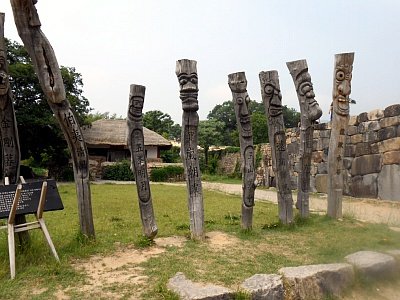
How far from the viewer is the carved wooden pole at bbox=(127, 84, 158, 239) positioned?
5.31 metres

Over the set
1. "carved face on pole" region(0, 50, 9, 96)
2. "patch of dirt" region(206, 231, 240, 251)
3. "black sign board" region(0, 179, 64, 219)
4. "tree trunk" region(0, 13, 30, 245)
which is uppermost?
"carved face on pole" region(0, 50, 9, 96)

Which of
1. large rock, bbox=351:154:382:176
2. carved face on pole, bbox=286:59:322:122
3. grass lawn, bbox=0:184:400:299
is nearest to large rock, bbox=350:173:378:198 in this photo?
large rock, bbox=351:154:382:176

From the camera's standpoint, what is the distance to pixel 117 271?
13.7ft

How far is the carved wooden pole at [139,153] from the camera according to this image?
5309mm

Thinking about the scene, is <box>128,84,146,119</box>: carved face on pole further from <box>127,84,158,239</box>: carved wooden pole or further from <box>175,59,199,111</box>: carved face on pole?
<box>175,59,199,111</box>: carved face on pole

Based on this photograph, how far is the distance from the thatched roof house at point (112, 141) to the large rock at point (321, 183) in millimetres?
13820

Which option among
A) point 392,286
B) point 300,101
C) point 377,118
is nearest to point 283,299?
point 392,286

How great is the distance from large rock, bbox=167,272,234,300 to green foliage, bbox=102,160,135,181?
19371 millimetres

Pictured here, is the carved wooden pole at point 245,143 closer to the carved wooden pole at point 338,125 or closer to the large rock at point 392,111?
the carved wooden pole at point 338,125

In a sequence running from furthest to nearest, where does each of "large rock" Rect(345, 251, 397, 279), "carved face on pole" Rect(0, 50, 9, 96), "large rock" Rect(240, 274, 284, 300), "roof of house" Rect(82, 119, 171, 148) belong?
"roof of house" Rect(82, 119, 171, 148)
"carved face on pole" Rect(0, 50, 9, 96)
"large rock" Rect(345, 251, 397, 279)
"large rock" Rect(240, 274, 284, 300)

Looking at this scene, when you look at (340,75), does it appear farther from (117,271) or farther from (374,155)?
(117,271)

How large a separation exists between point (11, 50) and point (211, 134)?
624 inches

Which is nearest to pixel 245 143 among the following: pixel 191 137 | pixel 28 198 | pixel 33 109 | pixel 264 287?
pixel 191 137

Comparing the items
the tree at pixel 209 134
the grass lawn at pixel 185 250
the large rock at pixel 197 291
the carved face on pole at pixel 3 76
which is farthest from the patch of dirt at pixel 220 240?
the tree at pixel 209 134
